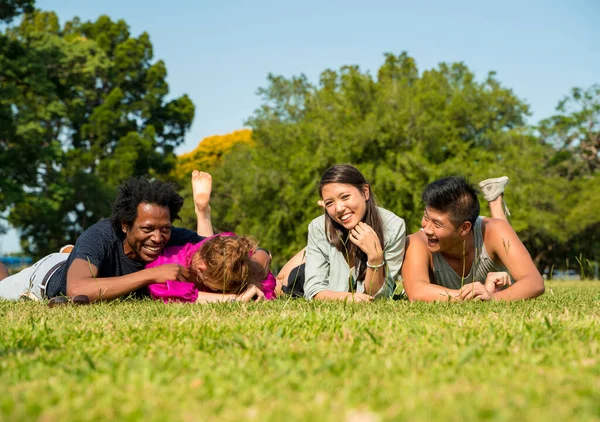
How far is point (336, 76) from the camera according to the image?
36.2 metres

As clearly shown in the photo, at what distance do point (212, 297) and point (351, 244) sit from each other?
5.01ft

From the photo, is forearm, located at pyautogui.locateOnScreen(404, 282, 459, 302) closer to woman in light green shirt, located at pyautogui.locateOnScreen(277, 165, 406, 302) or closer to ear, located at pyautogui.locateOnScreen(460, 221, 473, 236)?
woman in light green shirt, located at pyautogui.locateOnScreen(277, 165, 406, 302)

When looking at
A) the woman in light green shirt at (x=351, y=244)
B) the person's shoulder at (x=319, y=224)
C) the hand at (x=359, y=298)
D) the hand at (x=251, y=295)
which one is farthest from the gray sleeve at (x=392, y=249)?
the hand at (x=251, y=295)

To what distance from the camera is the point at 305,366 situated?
10.3 ft

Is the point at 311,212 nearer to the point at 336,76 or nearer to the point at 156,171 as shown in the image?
the point at 336,76

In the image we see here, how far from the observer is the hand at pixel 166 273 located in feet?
21.5

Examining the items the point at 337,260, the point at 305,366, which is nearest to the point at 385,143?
the point at 337,260

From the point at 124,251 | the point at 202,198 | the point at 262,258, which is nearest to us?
the point at 124,251

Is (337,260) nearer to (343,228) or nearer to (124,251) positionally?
(343,228)

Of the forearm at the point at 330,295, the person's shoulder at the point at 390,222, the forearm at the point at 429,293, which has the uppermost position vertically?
the person's shoulder at the point at 390,222

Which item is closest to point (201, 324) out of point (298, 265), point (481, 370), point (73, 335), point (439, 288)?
point (73, 335)

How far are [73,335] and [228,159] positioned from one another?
37.4 metres

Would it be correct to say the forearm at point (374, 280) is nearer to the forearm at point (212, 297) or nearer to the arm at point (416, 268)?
the arm at point (416, 268)

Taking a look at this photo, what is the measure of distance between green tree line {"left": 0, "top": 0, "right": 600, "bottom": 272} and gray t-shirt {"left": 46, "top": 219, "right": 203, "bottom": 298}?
20.0 meters
